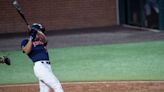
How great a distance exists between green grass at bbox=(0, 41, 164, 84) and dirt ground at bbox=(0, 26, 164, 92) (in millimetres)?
619

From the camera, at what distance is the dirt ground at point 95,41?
11.3 metres

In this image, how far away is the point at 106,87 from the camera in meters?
11.4

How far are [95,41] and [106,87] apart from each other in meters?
7.02

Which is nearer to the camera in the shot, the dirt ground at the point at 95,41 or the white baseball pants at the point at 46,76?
the white baseball pants at the point at 46,76

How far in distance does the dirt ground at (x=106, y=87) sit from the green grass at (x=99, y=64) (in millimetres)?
568

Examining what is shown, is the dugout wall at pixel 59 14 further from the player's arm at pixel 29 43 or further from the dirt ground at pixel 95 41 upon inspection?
the player's arm at pixel 29 43

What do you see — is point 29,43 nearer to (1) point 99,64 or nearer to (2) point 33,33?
(2) point 33,33

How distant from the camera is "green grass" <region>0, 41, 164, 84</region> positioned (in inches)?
492

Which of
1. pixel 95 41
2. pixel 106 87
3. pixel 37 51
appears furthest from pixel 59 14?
pixel 37 51

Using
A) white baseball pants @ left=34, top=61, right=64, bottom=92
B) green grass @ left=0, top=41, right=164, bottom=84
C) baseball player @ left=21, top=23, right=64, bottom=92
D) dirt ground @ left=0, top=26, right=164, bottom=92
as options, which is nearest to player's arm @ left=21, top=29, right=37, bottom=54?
baseball player @ left=21, top=23, right=64, bottom=92

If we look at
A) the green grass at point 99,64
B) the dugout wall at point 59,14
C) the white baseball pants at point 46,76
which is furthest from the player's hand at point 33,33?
the dugout wall at point 59,14

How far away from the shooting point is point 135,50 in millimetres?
15930

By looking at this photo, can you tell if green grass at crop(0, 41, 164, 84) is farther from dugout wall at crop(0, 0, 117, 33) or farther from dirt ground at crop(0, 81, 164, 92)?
dugout wall at crop(0, 0, 117, 33)

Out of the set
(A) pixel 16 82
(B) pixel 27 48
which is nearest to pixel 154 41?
(A) pixel 16 82
